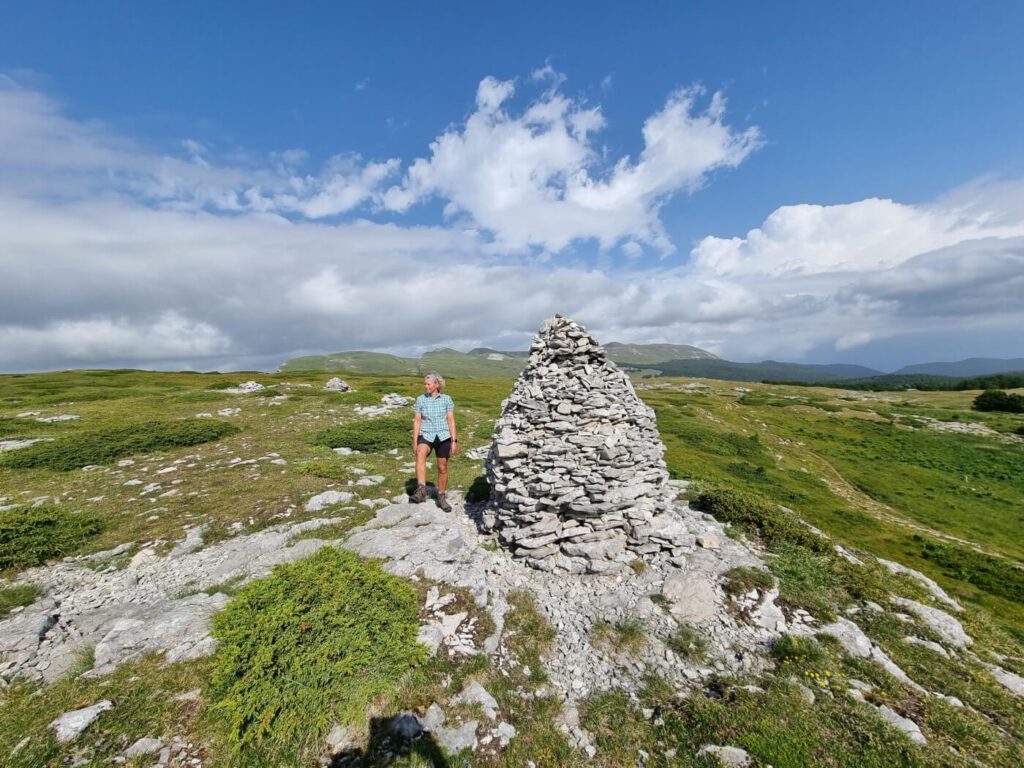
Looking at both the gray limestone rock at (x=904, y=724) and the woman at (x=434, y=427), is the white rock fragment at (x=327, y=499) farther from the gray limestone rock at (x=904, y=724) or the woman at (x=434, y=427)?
the gray limestone rock at (x=904, y=724)

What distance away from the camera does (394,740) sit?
6.39 m

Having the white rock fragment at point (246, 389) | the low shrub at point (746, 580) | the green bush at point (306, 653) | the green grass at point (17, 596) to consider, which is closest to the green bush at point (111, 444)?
the green grass at point (17, 596)

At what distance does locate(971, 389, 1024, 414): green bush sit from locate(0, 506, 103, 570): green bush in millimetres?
106655

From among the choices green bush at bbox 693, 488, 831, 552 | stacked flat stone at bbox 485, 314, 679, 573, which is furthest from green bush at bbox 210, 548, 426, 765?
green bush at bbox 693, 488, 831, 552

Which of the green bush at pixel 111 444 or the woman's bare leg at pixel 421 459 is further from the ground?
the woman's bare leg at pixel 421 459

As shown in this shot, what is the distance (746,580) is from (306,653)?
10.1m

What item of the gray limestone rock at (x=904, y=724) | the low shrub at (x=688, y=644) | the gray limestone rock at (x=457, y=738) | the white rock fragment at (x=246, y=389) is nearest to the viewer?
the gray limestone rock at (x=457, y=738)

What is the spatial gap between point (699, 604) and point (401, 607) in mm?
6992

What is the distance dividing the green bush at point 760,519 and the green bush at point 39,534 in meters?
20.0

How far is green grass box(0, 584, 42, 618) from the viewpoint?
29.0 feet

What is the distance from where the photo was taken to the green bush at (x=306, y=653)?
6.09 m

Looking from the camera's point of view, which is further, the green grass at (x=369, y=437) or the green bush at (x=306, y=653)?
the green grass at (x=369, y=437)

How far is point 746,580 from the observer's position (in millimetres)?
10320

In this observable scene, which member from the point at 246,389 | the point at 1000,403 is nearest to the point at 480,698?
the point at 246,389
